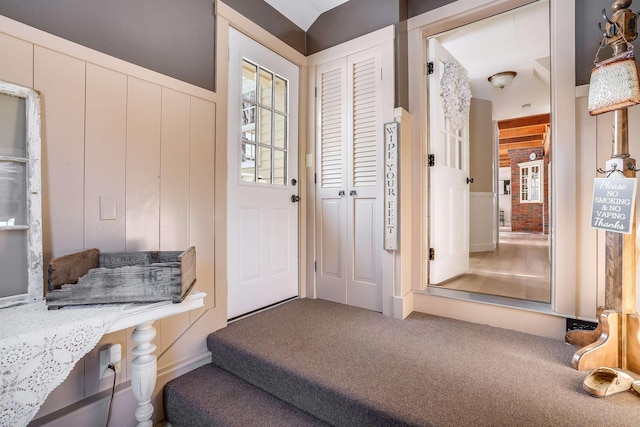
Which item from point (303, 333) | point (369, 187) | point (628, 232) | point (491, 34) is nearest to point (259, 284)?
point (303, 333)

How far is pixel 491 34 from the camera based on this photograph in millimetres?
2998

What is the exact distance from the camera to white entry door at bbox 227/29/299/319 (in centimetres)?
205

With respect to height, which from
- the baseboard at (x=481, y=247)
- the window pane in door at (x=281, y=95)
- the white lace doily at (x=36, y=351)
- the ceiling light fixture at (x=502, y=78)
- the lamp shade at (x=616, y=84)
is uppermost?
the ceiling light fixture at (x=502, y=78)

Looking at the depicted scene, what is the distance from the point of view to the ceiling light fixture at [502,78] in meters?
3.83

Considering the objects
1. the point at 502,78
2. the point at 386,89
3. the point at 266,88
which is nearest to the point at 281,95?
the point at 266,88

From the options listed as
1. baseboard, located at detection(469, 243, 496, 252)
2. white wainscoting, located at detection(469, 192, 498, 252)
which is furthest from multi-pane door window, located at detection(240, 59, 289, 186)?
baseboard, located at detection(469, 243, 496, 252)

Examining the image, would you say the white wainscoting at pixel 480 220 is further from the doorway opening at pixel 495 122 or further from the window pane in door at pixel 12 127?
the window pane in door at pixel 12 127

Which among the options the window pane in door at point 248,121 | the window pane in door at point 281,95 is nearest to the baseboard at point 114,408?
the window pane in door at point 248,121

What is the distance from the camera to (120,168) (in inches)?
58.4

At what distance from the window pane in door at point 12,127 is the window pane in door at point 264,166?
1.28 metres

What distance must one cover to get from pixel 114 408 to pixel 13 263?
2.62ft

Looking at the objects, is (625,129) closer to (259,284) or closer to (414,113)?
(414,113)

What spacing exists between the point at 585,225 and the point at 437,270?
101 centimetres

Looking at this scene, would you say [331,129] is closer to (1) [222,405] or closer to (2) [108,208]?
(2) [108,208]
